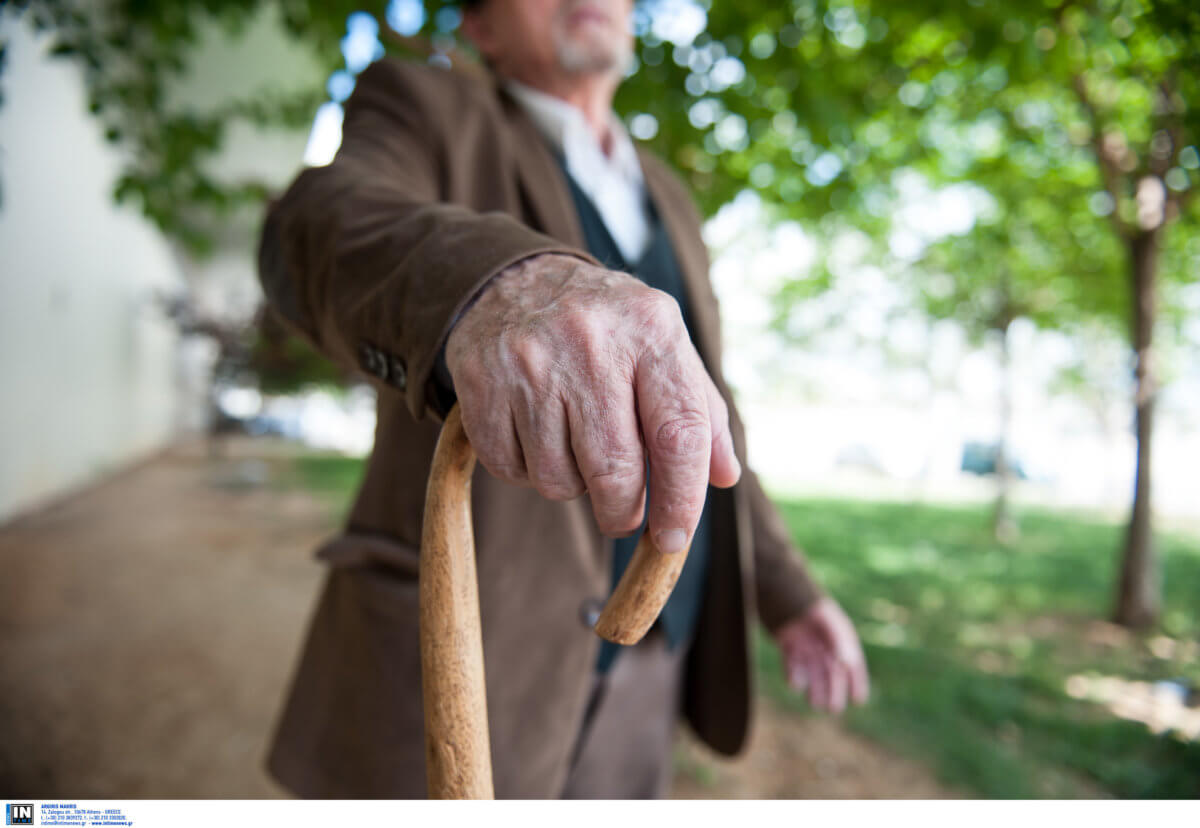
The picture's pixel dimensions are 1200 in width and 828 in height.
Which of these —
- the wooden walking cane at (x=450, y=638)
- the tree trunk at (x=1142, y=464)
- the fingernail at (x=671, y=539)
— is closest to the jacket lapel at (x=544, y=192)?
the wooden walking cane at (x=450, y=638)

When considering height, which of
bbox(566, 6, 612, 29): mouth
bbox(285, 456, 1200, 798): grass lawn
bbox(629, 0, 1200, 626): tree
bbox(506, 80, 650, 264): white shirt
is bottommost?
bbox(285, 456, 1200, 798): grass lawn

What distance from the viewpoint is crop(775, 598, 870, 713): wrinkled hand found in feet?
5.77

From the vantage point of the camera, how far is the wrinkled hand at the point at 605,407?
0.55 meters

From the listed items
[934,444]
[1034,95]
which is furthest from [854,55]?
[934,444]

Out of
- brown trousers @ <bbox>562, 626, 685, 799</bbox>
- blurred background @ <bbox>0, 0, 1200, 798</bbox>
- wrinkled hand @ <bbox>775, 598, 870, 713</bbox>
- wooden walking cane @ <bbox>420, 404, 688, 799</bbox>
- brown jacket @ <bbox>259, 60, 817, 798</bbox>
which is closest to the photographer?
wooden walking cane @ <bbox>420, 404, 688, 799</bbox>

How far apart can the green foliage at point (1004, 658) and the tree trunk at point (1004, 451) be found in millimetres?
330

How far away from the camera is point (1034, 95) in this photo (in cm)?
518

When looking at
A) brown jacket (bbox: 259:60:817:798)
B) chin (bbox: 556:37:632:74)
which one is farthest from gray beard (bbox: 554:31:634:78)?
brown jacket (bbox: 259:60:817:798)

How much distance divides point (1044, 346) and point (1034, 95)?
11.2 meters

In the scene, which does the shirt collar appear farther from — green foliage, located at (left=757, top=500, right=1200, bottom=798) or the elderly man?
green foliage, located at (left=757, top=500, right=1200, bottom=798)

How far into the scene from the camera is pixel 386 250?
2.70 ft

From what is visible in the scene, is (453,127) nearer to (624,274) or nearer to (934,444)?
(624,274)
